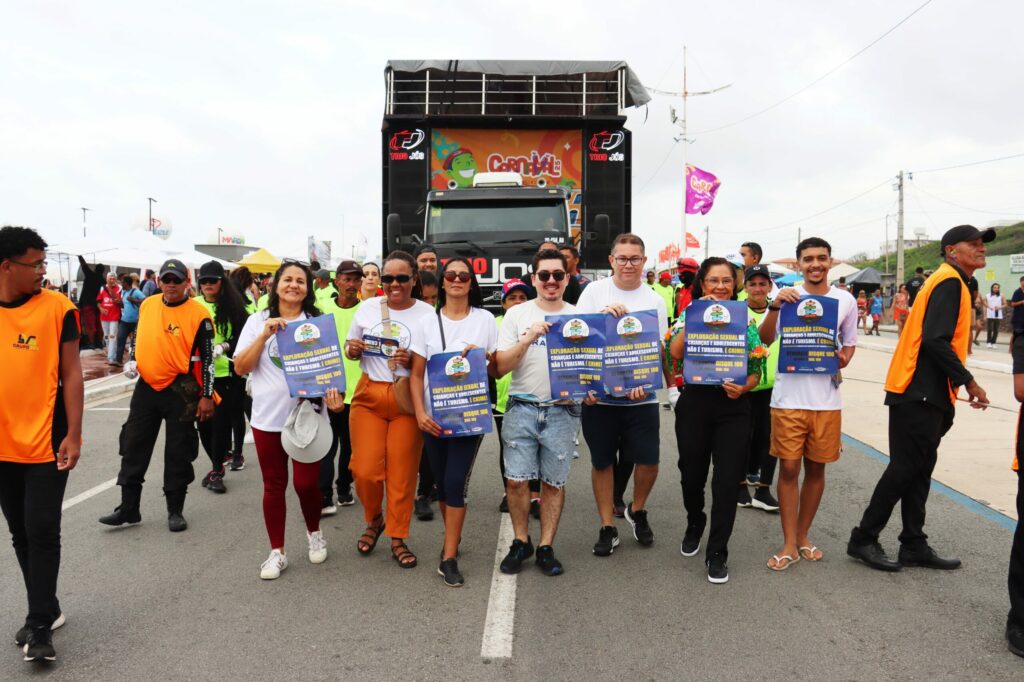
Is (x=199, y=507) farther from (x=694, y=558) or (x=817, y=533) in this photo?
(x=817, y=533)

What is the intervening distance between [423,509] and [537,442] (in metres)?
1.67

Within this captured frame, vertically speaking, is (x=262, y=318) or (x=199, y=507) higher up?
(x=262, y=318)

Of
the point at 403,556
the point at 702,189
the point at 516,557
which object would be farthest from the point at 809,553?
the point at 702,189

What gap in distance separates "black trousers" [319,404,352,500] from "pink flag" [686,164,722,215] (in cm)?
2366

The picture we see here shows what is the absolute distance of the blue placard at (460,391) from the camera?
4.07m

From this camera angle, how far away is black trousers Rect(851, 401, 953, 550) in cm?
425

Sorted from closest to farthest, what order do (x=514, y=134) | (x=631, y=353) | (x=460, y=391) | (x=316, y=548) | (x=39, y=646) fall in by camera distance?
(x=39, y=646) < (x=460, y=391) < (x=631, y=353) < (x=316, y=548) < (x=514, y=134)

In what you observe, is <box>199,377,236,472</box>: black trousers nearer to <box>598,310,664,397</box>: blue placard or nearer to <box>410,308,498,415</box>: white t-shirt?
<box>410,308,498,415</box>: white t-shirt

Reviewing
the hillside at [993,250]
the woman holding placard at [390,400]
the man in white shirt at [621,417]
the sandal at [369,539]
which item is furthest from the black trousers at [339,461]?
the hillside at [993,250]

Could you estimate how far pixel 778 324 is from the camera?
4.45 metres

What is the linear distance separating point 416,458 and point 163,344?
2150 mm

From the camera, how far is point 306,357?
428cm

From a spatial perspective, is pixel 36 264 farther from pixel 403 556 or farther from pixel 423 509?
pixel 423 509

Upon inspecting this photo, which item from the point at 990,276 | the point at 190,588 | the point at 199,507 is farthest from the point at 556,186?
the point at 990,276
